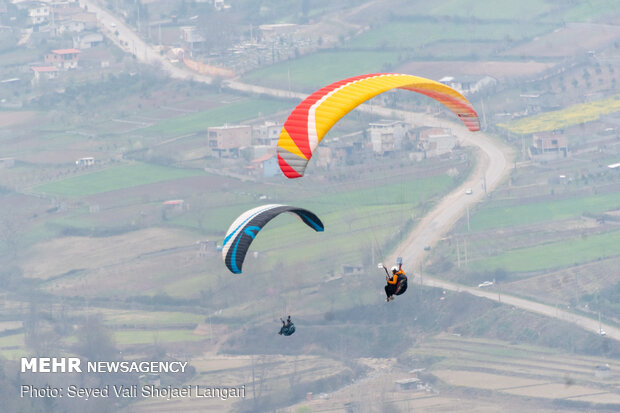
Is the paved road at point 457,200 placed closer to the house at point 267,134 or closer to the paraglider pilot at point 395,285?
the house at point 267,134

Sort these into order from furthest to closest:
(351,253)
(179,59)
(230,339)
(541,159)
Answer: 1. (179,59)
2. (541,159)
3. (351,253)
4. (230,339)

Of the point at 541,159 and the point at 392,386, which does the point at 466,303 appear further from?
the point at 541,159

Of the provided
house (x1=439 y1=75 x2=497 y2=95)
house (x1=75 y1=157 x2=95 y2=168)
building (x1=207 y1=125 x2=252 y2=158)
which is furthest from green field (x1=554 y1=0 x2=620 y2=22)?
house (x1=75 y1=157 x2=95 y2=168)

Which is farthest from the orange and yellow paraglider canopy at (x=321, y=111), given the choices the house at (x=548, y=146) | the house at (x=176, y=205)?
the house at (x=548, y=146)

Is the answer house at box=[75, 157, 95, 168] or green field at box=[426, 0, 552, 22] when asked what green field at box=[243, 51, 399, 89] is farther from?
house at box=[75, 157, 95, 168]

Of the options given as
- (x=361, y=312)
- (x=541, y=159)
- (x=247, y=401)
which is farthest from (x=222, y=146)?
(x=247, y=401)

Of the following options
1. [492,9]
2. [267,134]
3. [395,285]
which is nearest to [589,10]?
[492,9]
